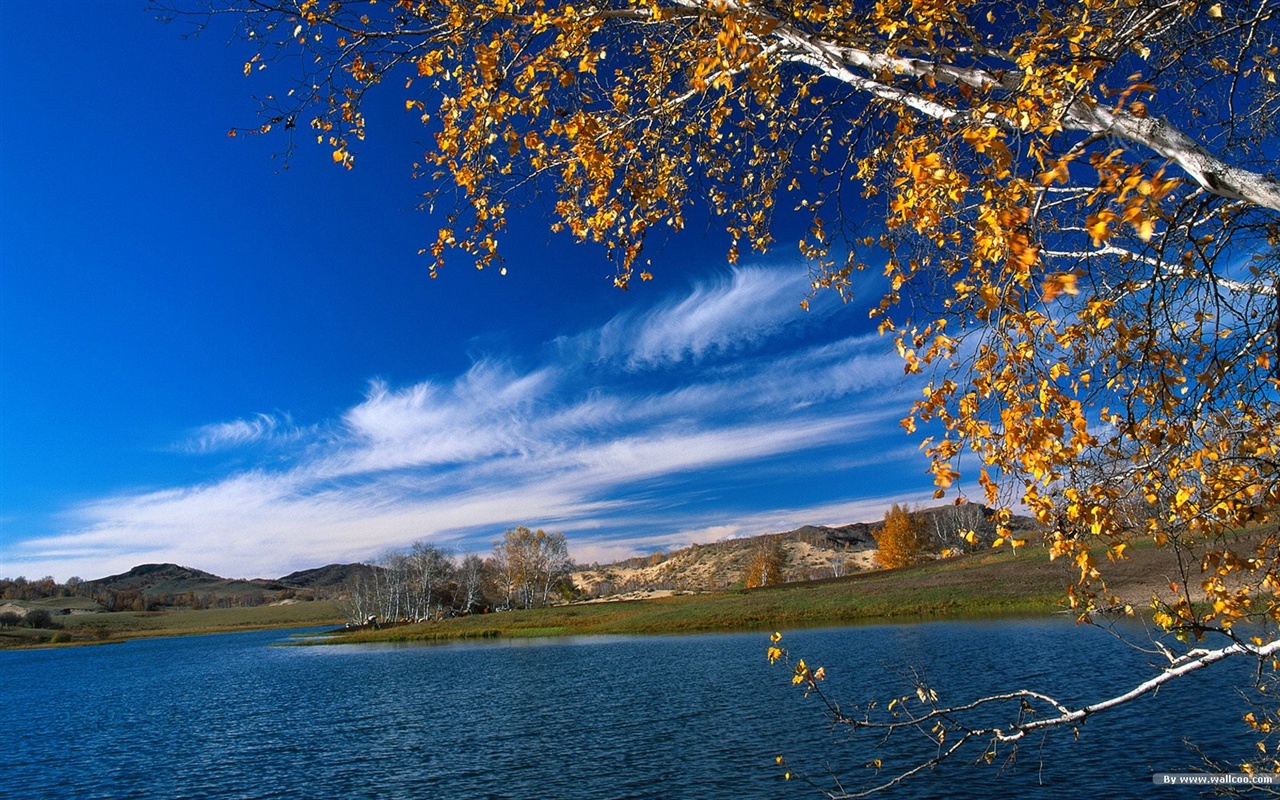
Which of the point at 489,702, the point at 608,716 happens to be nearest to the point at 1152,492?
the point at 608,716

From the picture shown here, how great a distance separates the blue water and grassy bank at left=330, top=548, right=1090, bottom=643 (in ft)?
36.1

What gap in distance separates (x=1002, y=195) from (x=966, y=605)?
62348 millimetres

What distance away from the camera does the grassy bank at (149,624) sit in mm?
134125

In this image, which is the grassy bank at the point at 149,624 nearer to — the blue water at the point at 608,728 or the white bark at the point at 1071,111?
the blue water at the point at 608,728

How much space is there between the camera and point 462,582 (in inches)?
4764

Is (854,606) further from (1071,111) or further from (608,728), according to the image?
(1071,111)

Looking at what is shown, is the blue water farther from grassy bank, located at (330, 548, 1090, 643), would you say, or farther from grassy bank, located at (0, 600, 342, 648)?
grassy bank, located at (0, 600, 342, 648)

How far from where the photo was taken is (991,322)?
4.51 m

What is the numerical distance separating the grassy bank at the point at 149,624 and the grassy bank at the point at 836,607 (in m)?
81.8

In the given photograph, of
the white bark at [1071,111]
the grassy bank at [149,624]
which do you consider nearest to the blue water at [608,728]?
the white bark at [1071,111]

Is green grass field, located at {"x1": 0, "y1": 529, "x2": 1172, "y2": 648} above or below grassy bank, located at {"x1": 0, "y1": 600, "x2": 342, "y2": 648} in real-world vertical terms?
above

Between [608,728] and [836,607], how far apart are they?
4508cm

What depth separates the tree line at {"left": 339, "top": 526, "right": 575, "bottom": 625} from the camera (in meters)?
117

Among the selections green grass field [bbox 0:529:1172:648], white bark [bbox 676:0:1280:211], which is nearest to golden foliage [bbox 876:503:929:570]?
green grass field [bbox 0:529:1172:648]
